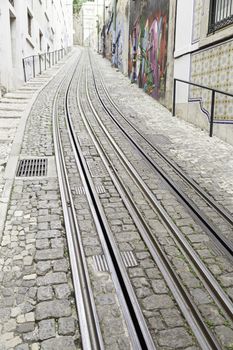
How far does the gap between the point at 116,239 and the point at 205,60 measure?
6486mm

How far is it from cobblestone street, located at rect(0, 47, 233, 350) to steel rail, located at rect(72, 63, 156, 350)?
0.01 meters

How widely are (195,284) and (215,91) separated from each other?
564 centimetres

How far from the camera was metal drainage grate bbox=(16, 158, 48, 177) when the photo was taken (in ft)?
19.4

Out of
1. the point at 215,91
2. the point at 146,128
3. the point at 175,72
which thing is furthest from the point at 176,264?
the point at 175,72

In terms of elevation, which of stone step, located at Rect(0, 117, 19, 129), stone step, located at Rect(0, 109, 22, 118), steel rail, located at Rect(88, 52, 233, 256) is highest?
stone step, located at Rect(0, 109, 22, 118)

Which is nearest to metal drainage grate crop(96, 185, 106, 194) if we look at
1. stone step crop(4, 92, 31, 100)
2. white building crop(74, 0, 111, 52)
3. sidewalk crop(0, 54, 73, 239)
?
sidewalk crop(0, 54, 73, 239)

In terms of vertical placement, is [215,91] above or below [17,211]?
above

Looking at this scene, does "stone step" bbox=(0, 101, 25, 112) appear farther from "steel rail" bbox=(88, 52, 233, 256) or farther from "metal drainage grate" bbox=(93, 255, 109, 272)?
"metal drainage grate" bbox=(93, 255, 109, 272)

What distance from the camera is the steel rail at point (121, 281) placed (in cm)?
254

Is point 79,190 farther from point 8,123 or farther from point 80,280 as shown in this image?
point 8,123

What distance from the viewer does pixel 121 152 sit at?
703cm

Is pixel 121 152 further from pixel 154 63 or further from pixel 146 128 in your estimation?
pixel 154 63

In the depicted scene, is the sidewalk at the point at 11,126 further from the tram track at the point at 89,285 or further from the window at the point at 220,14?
the window at the point at 220,14

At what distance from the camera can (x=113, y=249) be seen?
11.9ft
